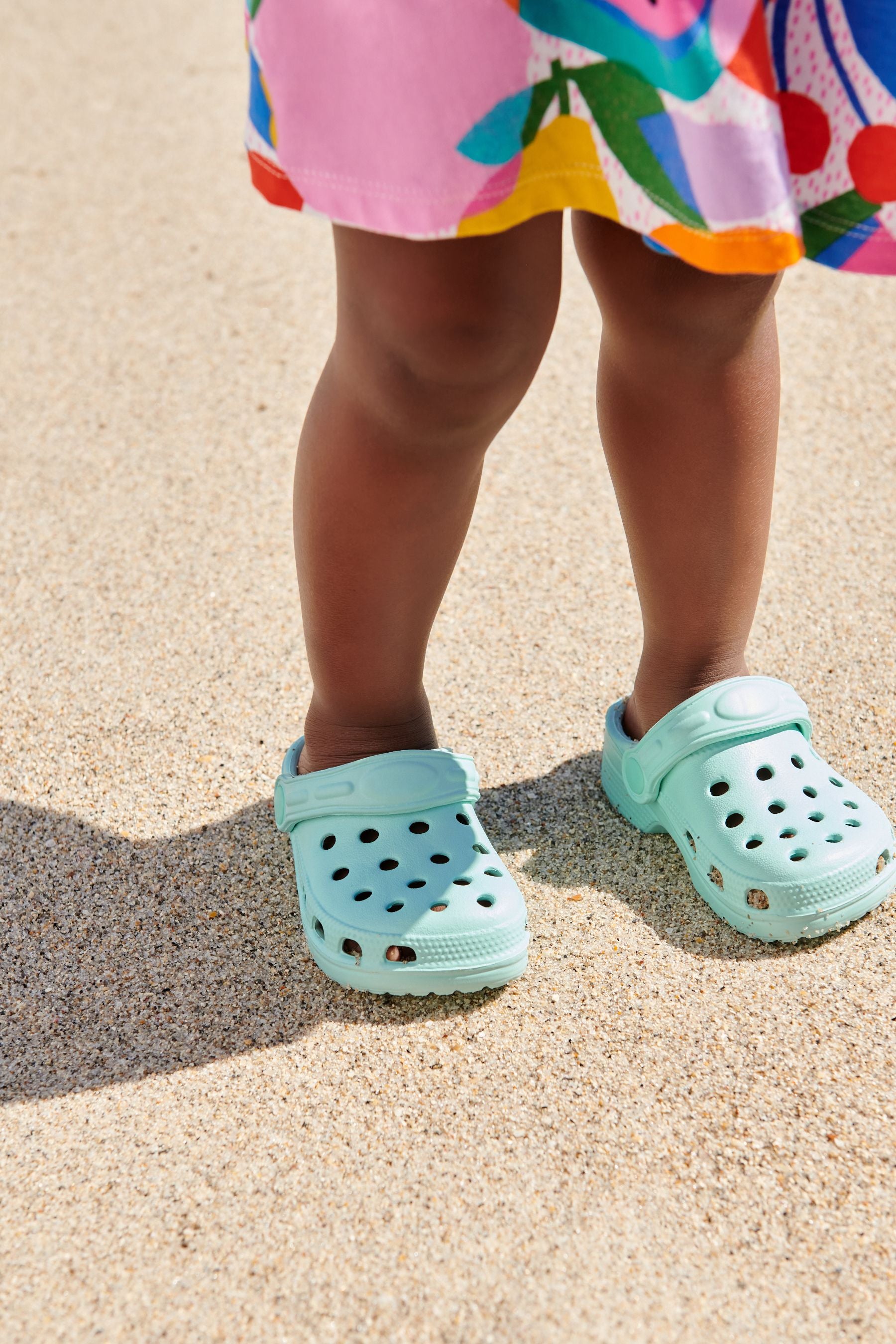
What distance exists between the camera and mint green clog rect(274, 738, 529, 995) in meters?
1.05

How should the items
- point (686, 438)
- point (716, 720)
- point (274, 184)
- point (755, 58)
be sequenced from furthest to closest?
point (716, 720)
point (686, 438)
point (274, 184)
point (755, 58)

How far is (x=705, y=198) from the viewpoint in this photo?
75 cm

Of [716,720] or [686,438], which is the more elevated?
[686,438]

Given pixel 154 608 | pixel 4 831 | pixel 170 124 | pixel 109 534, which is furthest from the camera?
pixel 170 124

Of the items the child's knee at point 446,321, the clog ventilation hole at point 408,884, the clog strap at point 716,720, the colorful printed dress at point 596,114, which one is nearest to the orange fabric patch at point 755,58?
the colorful printed dress at point 596,114

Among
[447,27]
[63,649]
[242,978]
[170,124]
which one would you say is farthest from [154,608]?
[170,124]

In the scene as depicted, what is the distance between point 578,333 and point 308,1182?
1.60 meters

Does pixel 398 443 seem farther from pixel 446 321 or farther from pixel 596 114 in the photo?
pixel 596 114

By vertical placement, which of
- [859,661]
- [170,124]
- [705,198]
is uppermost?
[705,198]

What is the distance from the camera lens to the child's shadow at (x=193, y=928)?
1.04 meters

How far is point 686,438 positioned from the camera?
3.44 ft

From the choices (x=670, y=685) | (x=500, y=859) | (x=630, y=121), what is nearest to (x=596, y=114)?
(x=630, y=121)

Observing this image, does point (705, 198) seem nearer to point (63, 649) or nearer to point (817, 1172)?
point (817, 1172)

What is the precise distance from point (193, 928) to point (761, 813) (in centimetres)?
55
